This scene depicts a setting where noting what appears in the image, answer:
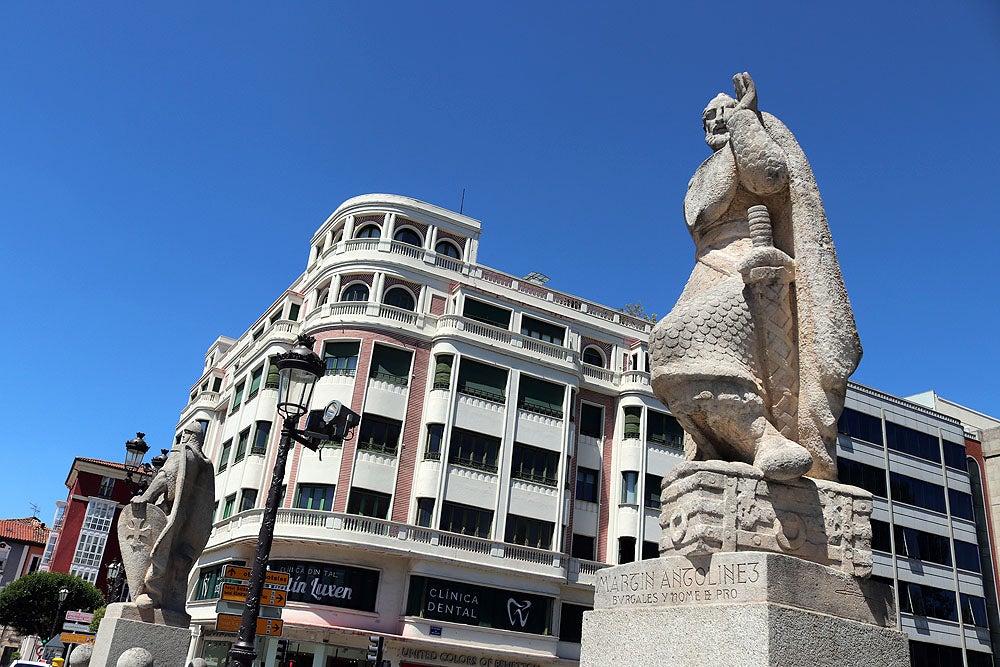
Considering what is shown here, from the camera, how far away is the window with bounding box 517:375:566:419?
112 feet

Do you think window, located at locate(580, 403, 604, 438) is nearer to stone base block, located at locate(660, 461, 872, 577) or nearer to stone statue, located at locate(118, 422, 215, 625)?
stone statue, located at locate(118, 422, 215, 625)

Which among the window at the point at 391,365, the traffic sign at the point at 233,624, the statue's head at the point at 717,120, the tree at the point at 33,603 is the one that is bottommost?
the traffic sign at the point at 233,624

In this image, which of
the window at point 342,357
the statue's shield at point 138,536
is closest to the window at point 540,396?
the window at point 342,357

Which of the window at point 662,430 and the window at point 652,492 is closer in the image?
the window at point 652,492

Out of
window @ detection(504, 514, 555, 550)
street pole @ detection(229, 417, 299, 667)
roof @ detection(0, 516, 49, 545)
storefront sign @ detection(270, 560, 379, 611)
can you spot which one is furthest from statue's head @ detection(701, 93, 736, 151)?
roof @ detection(0, 516, 49, 545)

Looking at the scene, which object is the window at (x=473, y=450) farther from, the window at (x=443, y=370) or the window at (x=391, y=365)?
the window at (x=391, y=365)

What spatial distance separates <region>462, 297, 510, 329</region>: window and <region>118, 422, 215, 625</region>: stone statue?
1002 inches

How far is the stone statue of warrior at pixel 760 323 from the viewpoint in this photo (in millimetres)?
4691

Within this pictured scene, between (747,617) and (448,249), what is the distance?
3361cm

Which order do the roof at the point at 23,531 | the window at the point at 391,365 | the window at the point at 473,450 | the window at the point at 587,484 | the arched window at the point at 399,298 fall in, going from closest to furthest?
the window at the point at 473,450 → the window at the point at 391,365 → the arched window at the point at 399,298 → the window at the point at 587,484 → the roof at the point at 23,531

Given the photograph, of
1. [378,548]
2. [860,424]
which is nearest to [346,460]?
[378,548]

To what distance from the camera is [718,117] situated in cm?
581

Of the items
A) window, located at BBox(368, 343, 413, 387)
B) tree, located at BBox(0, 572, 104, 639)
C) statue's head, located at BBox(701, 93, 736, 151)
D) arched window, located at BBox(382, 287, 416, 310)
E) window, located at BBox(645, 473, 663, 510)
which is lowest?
tree, located at BBox(0, 572, 104, 639)

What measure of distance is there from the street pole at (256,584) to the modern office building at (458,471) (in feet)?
65.5
